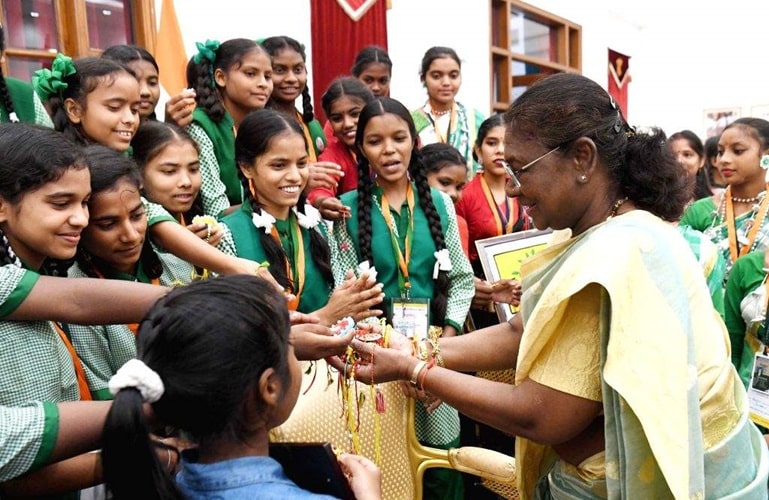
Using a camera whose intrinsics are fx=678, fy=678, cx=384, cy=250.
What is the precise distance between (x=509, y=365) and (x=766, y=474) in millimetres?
640

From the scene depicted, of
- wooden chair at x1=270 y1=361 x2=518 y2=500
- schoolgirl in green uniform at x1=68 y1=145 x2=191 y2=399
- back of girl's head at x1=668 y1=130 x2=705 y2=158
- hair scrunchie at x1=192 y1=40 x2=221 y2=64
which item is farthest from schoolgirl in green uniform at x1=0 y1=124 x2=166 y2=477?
back of girl's head at x1=668 y1=130 x2=705 y2=158

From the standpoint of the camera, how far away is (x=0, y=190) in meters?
1.42

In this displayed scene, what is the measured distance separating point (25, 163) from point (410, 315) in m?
1.47

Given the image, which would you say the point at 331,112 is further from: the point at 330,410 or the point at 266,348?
the point at 266,348

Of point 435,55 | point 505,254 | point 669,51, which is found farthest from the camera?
point 669,51

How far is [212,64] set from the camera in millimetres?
3033

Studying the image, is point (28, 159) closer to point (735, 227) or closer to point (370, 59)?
point (370, 59)

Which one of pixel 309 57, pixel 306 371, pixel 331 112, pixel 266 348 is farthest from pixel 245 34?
pixel 266 348

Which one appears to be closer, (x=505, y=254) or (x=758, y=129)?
(x=505, y=254)

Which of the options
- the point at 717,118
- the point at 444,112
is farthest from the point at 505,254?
the point at 717,118

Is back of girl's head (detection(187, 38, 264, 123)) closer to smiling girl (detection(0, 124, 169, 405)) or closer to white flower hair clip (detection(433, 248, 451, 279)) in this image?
white flower hair clip (detection(433, 248, 451, 279))

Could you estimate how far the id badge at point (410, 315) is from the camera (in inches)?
99.2

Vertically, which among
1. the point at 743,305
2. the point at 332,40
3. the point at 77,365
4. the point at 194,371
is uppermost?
the point at 332,40

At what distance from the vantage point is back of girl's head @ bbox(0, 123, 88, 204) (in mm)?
1422
